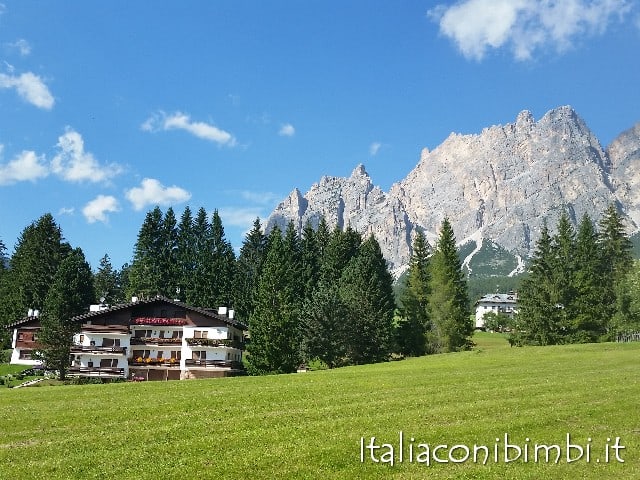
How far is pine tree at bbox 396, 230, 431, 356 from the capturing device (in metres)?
78.6

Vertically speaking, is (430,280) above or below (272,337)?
above

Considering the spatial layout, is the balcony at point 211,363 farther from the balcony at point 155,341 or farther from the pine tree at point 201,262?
the pine tree at point 201,262

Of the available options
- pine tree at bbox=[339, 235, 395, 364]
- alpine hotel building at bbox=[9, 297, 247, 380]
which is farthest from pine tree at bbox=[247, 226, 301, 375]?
pine tree at bbox=[339, 235, 395, 364]

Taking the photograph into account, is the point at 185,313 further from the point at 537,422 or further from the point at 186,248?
the point at 537,422

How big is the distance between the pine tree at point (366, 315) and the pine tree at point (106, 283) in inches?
2247

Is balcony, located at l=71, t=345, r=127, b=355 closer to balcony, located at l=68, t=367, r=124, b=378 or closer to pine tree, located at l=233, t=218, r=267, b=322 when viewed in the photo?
balcony, located at l=68, t=367, r=124, b=378

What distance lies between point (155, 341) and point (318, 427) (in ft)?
188

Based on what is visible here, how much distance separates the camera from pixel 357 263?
81.9 m

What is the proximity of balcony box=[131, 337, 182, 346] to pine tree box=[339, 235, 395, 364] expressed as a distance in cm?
2224

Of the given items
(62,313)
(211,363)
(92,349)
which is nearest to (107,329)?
(92,349)

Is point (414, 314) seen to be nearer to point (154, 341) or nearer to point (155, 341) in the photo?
point (155, 341)

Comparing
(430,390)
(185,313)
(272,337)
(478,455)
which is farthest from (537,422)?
(185,313)

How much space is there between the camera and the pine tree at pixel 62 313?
220ft

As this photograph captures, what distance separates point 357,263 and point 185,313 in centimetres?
2505
